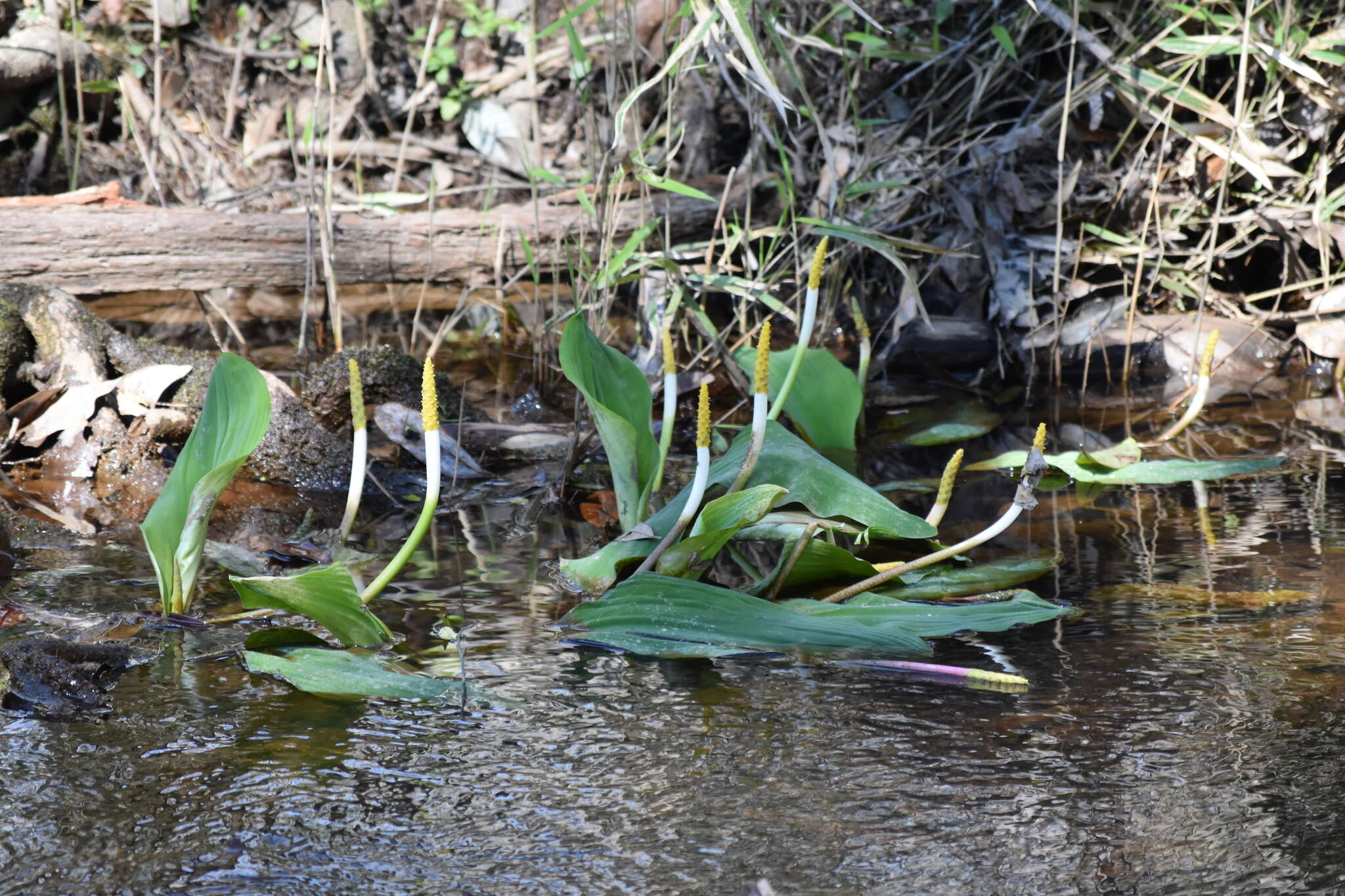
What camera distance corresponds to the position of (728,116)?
5254 mm

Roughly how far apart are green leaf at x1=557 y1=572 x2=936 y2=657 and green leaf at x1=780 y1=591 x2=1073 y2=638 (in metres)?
0.02

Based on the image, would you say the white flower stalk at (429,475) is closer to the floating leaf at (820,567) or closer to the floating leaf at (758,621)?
the floating leaf at (758,621)

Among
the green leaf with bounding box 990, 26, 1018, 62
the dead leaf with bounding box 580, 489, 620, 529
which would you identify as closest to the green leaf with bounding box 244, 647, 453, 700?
the dead leaf with bounding box 580, 489, 620, 529

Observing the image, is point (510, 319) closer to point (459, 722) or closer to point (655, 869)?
point (459, 722)

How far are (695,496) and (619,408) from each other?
39 cm

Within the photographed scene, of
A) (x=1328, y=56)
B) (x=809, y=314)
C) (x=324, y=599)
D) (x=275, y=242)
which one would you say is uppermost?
(x=1328, y=56)

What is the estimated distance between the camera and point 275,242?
4285 millimetres

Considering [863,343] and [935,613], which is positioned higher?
[863,343]

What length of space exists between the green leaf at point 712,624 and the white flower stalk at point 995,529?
71 millimetres

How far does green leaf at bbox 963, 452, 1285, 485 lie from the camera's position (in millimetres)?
2529

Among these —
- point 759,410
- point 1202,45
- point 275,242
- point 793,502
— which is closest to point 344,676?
point 759,410

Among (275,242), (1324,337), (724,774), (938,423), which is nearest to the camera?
(724,774)

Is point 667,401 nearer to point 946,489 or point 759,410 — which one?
point 759,410

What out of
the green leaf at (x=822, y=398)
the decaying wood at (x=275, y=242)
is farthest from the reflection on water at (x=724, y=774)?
the decaying wood at (x=275, y=242)
